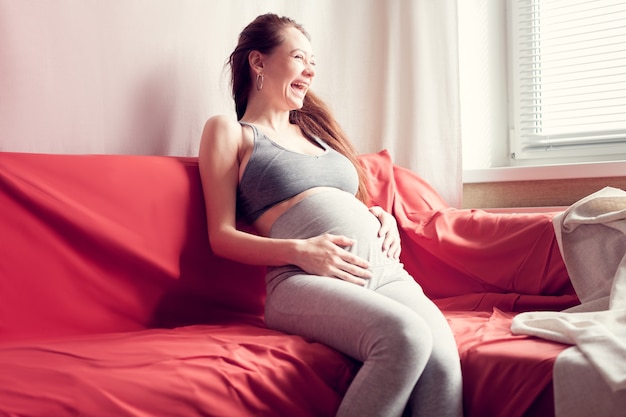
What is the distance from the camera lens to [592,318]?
1516 millimetres

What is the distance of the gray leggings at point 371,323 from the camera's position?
1300 mm

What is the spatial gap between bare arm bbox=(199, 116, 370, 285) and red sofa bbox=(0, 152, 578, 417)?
0.10 metres

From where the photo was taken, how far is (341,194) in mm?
1831

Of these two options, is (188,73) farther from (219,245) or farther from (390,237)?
(390,237)

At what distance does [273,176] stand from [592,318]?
0.81 meters

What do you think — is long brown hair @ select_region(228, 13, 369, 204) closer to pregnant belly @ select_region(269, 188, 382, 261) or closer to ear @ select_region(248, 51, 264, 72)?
ear @ select_region(248, 51, 264, 72)

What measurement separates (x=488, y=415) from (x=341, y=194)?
2.21 feet

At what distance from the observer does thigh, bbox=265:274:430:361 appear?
1363 millimetres

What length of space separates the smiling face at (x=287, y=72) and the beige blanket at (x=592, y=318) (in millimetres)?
801

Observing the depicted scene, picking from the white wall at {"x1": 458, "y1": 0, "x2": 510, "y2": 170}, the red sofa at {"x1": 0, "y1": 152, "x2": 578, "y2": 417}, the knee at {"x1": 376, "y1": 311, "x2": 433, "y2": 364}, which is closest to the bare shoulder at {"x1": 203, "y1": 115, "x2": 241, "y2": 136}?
the red sofa at {"x1": 0, "y1": 152, "x2": 578, "y2": 417}

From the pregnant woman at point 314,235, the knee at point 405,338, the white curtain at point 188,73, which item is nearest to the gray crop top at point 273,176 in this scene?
the pregnant woman at point 314,235

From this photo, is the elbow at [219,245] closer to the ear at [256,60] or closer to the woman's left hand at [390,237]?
the woman's left hand at [390,237]

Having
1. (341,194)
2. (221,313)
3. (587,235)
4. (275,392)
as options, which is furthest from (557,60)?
(275,392)

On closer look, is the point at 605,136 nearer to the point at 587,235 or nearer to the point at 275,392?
the point at 587,235
